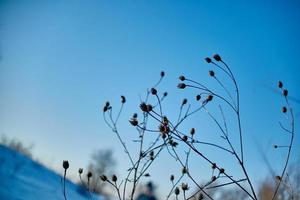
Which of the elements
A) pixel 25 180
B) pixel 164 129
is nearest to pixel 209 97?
pixel 164 129

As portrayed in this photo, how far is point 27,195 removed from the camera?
24.8 ft

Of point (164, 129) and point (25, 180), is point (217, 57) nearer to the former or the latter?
point (164, 129)

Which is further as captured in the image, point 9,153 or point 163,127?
point 9,153

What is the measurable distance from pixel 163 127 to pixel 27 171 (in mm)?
10437

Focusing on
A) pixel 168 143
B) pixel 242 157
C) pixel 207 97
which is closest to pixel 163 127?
pixel 168 143

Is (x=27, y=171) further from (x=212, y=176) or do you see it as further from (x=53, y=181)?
(x=212, y=176)

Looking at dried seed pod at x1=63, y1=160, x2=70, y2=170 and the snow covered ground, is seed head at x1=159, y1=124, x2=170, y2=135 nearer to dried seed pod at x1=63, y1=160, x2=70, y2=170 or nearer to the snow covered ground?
dried seed pod at x1=63, y1=160, x2=70, y2=170

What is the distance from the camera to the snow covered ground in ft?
24.6

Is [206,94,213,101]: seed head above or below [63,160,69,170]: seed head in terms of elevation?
above

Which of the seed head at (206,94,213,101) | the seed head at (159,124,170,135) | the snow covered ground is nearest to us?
the seed head at (159,124,170,135)

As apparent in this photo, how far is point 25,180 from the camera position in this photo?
9.09 meters

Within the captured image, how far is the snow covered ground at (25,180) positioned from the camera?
7488 millimetres

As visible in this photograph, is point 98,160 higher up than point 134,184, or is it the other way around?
point 98,160

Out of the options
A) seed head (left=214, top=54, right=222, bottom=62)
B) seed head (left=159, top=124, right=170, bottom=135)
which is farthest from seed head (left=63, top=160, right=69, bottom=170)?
seed head (left=214, top=54, right=222, bottom=62)
